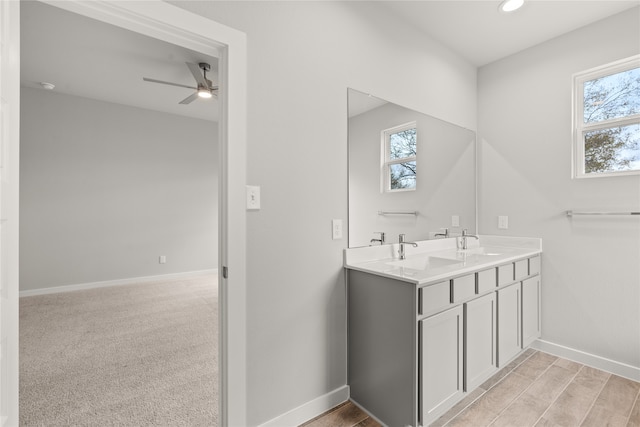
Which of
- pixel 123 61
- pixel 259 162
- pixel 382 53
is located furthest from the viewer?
pixel 123 61

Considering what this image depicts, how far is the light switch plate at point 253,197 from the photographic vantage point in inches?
60.9

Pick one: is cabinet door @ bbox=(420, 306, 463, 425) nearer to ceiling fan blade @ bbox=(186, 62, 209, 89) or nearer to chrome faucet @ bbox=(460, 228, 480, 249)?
chrome faucet @ bbox=(460, 228, 480, 249)

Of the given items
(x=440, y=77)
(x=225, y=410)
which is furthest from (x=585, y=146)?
(x=225, y=410)

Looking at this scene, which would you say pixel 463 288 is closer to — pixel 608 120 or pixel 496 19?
pixel 608 120

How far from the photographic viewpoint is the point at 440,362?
5.45 ft

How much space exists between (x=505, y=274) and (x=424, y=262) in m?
0.57

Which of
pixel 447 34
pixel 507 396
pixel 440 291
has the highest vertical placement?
pixel 447 34

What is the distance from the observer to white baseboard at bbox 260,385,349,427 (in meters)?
1.66

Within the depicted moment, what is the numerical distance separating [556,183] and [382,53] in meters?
1.86

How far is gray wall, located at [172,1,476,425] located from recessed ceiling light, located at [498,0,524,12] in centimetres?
88

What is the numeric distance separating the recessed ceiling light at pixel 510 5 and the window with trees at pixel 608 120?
0.85 metres

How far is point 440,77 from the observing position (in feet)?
8.77
